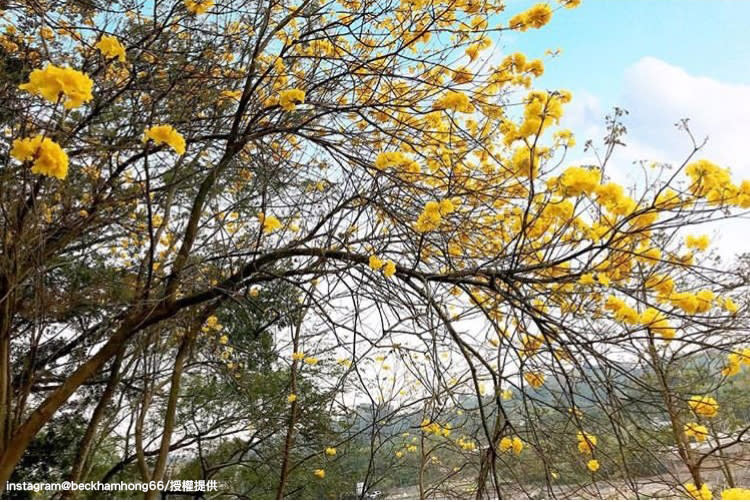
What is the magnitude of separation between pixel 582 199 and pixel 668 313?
420 millimetres

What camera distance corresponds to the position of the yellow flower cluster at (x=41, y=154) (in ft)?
4.52

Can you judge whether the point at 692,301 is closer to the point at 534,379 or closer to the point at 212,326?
the point at 534,379

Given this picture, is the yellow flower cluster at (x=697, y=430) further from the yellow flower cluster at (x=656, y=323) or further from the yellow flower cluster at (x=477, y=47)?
the yellow flower cluster at (x=477, y=47)

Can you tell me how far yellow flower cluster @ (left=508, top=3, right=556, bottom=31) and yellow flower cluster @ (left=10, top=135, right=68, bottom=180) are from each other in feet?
6.29

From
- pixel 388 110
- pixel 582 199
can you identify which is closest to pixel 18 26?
pixel 388 110

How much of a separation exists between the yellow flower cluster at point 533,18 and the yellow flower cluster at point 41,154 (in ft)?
6.29

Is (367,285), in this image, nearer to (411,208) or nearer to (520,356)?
Answer: (411,208)

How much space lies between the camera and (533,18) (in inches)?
89.7

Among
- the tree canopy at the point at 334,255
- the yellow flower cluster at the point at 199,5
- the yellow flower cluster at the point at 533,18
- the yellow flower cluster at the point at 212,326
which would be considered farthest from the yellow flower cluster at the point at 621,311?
the yellow flower cluster at the point at 212,326

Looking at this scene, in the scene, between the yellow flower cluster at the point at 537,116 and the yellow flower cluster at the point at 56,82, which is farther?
the yellow flower cluster at the point at 537,116

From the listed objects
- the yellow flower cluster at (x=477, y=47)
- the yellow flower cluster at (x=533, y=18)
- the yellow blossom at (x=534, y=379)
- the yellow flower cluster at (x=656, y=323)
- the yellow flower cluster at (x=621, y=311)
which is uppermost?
the yellow flower cluster at (x=477, y=47)

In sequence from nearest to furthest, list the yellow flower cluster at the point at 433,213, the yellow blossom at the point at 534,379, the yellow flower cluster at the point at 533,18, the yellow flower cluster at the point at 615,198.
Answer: the yellow flower cluster at the point at 615,198 → the yellow flower cluster at the point at 433,213 → the yellow blossom at the point at 534,379 → the yellow flower cluster at the point at 533,18

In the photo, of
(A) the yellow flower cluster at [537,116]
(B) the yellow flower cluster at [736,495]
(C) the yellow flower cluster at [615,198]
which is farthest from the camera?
(C) the yellow flower cluster at [615,198]

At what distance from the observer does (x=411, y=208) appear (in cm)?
252
